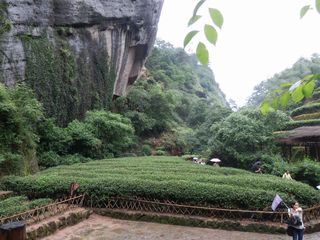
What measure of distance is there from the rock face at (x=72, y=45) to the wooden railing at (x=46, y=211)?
38.1 feet

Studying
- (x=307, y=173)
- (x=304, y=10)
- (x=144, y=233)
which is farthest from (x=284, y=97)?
(x=307, y=173)

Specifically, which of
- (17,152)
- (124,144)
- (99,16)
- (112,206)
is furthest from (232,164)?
(99,16)

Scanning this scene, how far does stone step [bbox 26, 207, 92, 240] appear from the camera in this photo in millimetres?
10539

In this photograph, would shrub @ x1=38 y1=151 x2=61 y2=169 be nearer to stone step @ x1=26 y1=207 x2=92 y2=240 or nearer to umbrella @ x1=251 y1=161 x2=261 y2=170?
stone step @ x1=26 y1=207 x2=92 y2=240

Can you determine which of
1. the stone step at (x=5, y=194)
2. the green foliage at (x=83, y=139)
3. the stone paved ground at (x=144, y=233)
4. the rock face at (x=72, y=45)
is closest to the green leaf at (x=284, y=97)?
the stone paved ground at (x=144, y=233)

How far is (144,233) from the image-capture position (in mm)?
11391

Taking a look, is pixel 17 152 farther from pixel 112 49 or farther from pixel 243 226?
pixel 112 49

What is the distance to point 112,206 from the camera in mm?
13828

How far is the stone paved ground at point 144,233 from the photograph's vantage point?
10922 millimetres

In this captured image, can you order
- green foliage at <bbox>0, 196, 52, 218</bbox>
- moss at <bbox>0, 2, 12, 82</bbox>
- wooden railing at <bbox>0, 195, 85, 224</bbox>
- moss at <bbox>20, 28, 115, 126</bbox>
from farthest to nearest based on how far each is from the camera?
moss at <bbox>20, 28, 115, 126</bbox> → moss at <bbox>0, 2, 12, 82</bbox> → green foliage at <bbox>0, 196, 52, 218</bbox> → wooden railing at <bbox>0, 195, 85, 224</bbox>

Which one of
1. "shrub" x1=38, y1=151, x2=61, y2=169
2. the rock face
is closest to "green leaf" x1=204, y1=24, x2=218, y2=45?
"shrub" x1=38, y1=151, x2=61, y2=169

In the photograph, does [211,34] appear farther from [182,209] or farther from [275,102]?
[182,209]

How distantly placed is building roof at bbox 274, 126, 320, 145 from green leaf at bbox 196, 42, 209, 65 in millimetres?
22411

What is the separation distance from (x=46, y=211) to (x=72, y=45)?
736 inches
